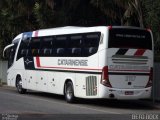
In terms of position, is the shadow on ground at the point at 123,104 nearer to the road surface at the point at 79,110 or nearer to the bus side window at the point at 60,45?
the road surface at the point at 79,110

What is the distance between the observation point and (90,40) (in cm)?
2142

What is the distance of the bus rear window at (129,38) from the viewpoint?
20719 mm

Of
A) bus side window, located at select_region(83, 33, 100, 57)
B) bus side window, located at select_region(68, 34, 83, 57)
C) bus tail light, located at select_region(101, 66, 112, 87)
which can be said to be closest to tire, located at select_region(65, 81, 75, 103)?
bus side window, located at select_region(68, 34, 83, 57)

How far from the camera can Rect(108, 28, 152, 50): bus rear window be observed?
20.7 metres

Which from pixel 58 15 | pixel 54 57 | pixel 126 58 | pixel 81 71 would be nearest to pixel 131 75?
pixel 126 58

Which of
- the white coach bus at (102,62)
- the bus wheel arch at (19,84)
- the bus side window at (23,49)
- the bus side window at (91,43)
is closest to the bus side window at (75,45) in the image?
the white coach bus at (102,62)

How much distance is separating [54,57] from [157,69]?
4.69 meters

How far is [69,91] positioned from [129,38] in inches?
144

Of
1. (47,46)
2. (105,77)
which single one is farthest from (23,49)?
(105,77)

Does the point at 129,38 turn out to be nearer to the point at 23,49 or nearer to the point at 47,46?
the point at 47,46

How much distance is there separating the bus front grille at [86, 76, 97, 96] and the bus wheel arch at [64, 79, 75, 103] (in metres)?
1.32

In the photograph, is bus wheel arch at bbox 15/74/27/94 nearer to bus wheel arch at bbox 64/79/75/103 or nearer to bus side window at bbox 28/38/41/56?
bus side window at bbox 28/38/41/56

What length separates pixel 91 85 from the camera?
833 inches

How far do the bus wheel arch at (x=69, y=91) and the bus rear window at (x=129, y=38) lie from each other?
3077 millimetres
